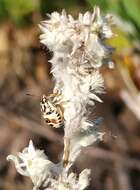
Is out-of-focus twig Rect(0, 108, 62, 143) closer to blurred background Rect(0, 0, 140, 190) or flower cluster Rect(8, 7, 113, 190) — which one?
blurred background Rect(0, 0, 140, 190)

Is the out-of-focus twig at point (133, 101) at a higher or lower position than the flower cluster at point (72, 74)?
higher

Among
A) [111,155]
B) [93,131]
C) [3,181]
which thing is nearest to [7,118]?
[3,181]

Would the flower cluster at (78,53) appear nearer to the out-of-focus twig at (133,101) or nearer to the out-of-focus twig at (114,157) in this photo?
the out-of-focus twig at (133,101)

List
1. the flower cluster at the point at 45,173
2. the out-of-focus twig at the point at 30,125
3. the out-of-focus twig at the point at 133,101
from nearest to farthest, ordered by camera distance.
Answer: the flower cluster at the point at 45,173
the out-of-focus twig at the point at 133,101
the out-of-focus twig at the point at 30,125

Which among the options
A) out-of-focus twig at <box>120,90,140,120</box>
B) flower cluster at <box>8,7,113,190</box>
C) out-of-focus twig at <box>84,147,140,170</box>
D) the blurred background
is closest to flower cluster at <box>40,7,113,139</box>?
flower cluster at <box>8,7,113,190</box>

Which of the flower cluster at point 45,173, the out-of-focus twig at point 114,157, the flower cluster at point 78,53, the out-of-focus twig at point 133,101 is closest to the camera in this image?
the flower cluster at point 78,53

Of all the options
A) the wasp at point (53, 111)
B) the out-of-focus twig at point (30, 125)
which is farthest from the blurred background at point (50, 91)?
the wasp at point (53, 111)
